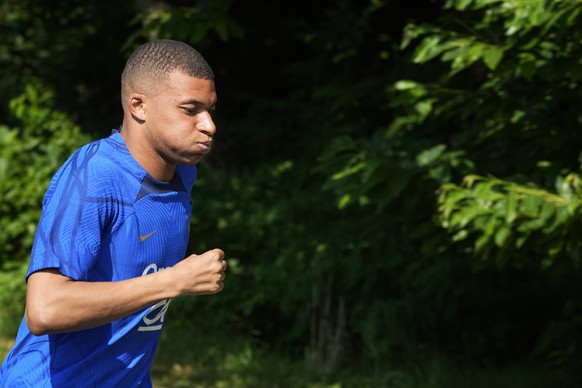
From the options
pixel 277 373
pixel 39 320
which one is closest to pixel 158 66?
pixel 39 320

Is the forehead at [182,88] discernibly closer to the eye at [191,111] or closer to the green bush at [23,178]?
the eye at [191,111]

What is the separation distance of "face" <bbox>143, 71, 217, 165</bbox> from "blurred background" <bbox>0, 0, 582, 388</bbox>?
8.45ft

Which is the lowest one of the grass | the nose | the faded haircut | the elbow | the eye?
the grass

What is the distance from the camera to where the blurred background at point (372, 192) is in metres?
5.37

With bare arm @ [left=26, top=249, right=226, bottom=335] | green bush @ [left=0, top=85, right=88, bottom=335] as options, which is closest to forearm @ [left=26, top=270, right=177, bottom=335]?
bare arm @ [left=26, top=249, right=226, bottom=335]

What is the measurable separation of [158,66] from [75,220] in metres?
0.50

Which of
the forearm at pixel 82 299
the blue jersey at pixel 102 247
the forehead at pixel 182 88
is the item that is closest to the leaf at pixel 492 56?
the blue jersey at pixel 102 247

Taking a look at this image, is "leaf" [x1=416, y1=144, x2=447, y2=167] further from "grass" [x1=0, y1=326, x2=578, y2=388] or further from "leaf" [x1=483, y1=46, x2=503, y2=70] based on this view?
"grass" [x1=0, y1=326, x2=578, y2=388]

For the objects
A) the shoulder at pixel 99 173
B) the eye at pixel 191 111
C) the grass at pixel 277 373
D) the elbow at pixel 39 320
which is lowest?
the grass at pixel 277 373

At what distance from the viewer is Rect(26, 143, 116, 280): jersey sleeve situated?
8.21 feet

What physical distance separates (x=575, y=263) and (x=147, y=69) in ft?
10.3

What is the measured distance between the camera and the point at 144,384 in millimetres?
3088

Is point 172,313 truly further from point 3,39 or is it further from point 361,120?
point 3,39

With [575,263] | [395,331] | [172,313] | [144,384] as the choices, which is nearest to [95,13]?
[172,313]
